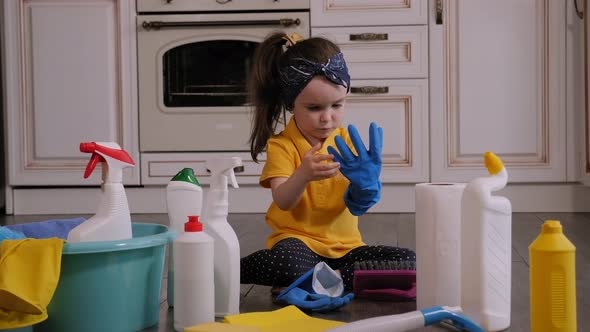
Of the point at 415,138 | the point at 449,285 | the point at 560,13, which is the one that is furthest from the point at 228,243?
the point at 560,13

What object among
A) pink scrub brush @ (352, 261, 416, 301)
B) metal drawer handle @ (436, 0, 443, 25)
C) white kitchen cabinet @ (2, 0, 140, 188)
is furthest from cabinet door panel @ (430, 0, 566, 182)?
pink scrub brush @ (352, 261, 416, 301)

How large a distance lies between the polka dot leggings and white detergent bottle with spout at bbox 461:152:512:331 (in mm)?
385

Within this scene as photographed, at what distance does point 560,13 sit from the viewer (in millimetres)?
3021

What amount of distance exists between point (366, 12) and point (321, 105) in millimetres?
1582

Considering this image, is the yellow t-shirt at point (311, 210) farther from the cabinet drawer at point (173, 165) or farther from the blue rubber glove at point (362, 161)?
the cabinet drawer at point (173, 165)

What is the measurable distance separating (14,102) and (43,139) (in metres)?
0.18

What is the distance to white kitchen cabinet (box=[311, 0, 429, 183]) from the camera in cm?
308

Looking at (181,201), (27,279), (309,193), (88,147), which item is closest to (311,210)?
(309,193)

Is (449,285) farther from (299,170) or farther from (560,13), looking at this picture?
(560,13)

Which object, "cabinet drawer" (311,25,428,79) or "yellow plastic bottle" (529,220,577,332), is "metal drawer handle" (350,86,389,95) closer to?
"cabinet drawer" (311,25,428,79)

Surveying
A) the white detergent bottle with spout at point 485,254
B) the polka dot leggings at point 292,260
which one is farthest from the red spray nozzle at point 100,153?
the white detergent bottle with spout at point 485,254

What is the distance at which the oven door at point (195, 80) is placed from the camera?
314 centimetres

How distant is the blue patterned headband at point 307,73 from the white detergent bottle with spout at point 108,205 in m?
0.43

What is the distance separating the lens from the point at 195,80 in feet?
10.5
